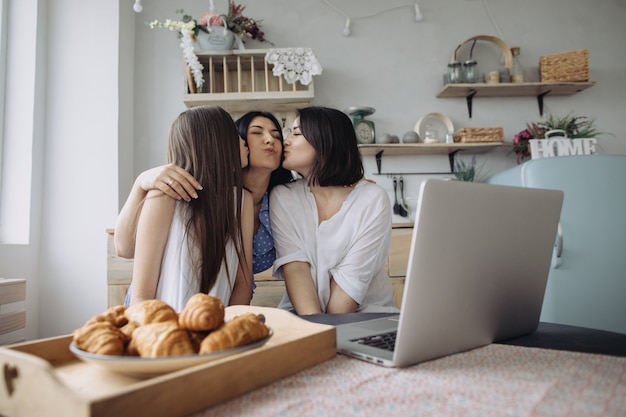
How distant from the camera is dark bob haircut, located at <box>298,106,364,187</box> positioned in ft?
4.70

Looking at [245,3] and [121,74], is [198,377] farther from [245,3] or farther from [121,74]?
[245,3]

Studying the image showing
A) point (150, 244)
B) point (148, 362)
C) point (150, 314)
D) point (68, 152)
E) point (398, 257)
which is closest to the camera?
point (148, 362)

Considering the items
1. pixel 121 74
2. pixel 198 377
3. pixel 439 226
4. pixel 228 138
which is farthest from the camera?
pixel 121 74

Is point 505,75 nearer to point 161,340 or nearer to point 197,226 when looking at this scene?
point 197,226

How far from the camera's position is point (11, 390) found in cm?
42

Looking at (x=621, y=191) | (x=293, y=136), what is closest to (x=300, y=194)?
(x=293, y=136)

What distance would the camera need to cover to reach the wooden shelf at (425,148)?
272cm

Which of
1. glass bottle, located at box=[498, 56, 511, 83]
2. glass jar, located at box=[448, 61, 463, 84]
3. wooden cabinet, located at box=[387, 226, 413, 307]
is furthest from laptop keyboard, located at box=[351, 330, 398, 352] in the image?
glass bottle, located at box=[498, 56, 511, 83]

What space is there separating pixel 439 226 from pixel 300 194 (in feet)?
3.22

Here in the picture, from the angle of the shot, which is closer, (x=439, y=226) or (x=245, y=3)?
(x=439, y=226)

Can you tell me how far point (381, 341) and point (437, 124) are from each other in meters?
2.60

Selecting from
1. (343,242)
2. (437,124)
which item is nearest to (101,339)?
(343,242)

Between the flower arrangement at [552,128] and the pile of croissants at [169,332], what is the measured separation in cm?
284

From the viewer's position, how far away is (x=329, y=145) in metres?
1.43
